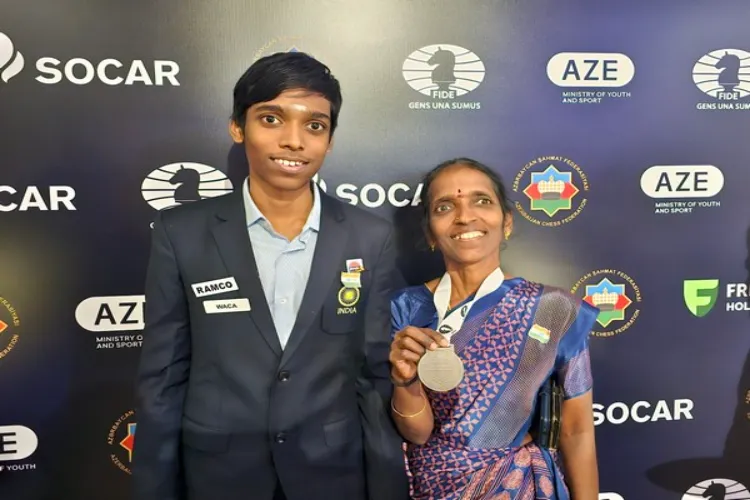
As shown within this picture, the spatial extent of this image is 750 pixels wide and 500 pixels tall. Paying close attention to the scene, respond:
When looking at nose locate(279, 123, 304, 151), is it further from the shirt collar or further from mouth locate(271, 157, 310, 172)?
the shirt collar

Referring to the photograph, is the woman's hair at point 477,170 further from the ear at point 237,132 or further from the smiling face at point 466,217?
the ear at point 237,132

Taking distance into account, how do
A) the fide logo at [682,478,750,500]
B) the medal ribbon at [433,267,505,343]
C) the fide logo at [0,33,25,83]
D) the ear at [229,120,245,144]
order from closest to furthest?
the ear at [229,120,245,144], the medal ribbon at [433,267,505,343], the fide logo at [0,33,25,83], the fide logo at [682,478,750,500]

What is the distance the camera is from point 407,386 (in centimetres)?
129

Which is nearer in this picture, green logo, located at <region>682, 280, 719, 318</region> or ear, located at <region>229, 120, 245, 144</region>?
ear, located at <region>229, 120, 245, 144</region>

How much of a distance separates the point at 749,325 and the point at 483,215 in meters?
1.34

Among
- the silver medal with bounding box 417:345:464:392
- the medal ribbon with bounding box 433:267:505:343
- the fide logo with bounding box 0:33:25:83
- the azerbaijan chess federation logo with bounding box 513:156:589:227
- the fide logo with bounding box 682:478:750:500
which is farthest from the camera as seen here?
the fide logo with bounding box 682:478:750:500

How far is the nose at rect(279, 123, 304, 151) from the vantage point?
1.26 meters

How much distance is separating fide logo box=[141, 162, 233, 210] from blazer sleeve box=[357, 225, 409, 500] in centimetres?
74

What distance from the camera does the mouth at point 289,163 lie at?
1271mm

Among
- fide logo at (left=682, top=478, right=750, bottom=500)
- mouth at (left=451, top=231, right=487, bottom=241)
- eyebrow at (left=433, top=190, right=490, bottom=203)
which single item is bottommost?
fide logo at (left=682, top=478, right=750, bottom=500)

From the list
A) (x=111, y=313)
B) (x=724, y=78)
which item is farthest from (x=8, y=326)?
(x=724, y=78)

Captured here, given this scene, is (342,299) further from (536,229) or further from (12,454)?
(12,454)

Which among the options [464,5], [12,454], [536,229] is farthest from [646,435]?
[12,454]

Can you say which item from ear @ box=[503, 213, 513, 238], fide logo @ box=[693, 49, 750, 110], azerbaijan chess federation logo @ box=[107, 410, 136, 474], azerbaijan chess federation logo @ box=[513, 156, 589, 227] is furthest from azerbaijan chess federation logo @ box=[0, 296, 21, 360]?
fide logo @ box=[693, 49, 750, 110]
